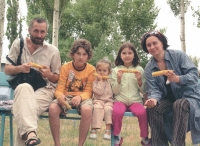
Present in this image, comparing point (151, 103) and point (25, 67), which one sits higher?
point (25, 67)

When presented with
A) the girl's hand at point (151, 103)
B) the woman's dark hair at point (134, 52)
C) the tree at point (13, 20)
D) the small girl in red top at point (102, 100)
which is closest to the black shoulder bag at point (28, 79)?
the small girl in red top at point (102, 100)

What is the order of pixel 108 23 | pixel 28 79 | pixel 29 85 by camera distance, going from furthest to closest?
pixel 108 23, pixel 28 79, pixel 29 85

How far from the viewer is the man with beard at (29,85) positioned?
3.57 meters

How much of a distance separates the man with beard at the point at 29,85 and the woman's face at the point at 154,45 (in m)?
1.19

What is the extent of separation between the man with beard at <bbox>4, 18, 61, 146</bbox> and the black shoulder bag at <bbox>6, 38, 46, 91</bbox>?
0.05 m

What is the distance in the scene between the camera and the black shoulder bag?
418 centimetres

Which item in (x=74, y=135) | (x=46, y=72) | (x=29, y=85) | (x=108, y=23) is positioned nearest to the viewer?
(x=29, y=85)

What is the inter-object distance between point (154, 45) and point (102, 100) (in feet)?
3.12

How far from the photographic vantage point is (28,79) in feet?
13.8

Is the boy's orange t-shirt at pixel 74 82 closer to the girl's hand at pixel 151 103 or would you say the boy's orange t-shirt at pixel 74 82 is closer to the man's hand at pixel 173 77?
the girl's hand at pixel 151 103

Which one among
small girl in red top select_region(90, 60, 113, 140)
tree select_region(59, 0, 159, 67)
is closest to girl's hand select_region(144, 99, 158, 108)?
small girl in red top select_region(90, 60, 113, 140)

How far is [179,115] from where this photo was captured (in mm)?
3736

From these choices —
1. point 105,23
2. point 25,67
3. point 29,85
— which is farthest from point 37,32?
point 105,23

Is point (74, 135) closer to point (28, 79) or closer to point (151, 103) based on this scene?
point (28, 79)
